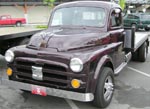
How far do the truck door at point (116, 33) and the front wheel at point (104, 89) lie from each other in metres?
0.70

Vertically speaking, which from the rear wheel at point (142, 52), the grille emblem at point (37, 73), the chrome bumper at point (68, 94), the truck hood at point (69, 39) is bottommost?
the rear wheel at point (142, 52)

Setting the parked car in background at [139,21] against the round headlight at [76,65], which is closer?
the round headlight at [76,65]

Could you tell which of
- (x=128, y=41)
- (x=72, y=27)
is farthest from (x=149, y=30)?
(x=72, y=27)

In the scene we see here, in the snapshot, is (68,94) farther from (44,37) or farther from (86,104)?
(44,37)

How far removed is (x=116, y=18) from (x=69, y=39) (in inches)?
75.5

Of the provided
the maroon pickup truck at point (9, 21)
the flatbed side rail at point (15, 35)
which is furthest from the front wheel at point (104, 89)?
the maroon pickup truck at point (9, 21)

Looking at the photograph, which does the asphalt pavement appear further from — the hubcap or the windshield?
the windshield

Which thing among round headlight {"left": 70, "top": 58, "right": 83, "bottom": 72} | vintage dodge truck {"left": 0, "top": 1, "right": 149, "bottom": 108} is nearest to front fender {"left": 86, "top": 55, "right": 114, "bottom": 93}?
vintage dodge truck {"left": 0, "top": 1, "right": 149, "bottom": 108}

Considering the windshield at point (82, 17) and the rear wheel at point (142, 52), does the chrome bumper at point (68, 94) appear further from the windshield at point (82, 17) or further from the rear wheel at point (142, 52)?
the rear wheel at point (142, 52)

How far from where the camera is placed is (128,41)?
7.51 metres

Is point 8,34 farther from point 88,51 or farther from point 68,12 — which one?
point 88,51

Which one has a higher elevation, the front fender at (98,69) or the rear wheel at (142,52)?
the front fender at (98,69)

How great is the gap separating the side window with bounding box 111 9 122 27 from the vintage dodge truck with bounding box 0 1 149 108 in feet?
0.09

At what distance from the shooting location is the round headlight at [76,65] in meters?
4.65
